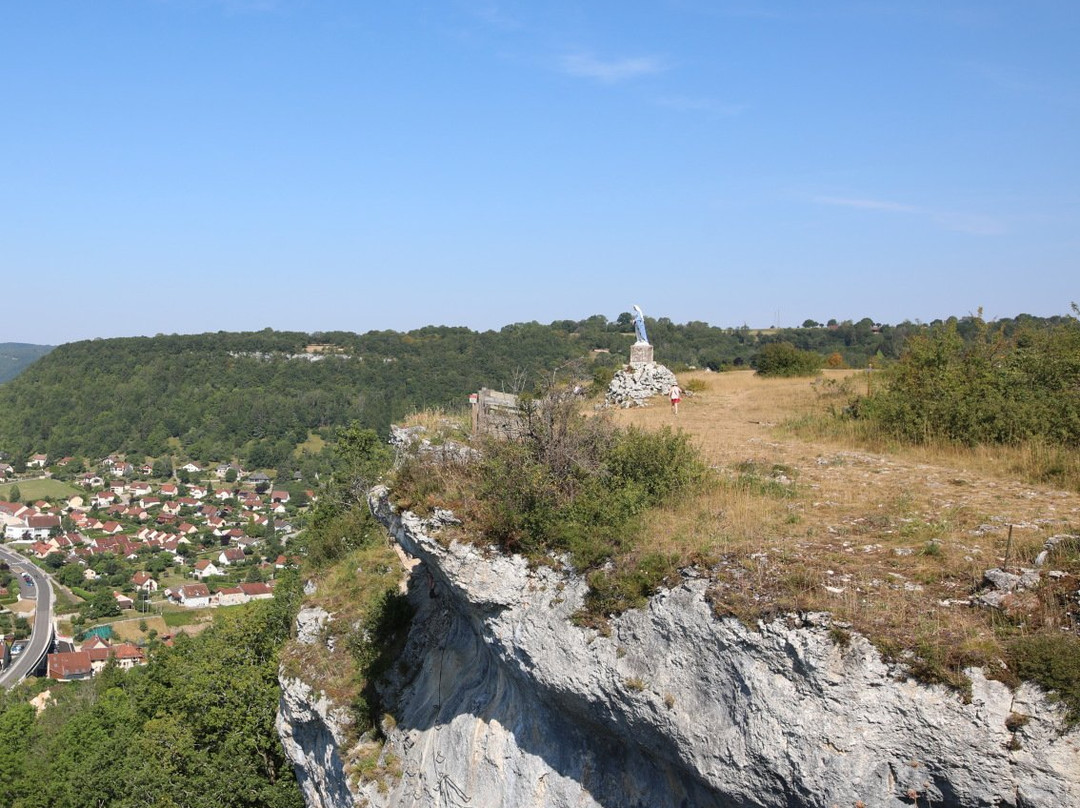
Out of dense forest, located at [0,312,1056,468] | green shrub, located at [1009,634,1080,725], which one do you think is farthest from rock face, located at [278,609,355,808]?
dense forest, located at [0,312,1056,468]

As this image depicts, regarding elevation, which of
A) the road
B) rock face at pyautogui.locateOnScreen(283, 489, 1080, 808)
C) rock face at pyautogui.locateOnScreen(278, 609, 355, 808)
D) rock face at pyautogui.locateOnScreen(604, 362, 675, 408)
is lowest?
the road

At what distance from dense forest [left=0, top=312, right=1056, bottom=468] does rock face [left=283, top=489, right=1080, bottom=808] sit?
6562 cm

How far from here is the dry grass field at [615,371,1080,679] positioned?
6.82m

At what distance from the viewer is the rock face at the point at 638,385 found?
24.6 m

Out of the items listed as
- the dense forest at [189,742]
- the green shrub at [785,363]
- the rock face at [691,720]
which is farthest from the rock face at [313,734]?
the green shrub at [785,363]

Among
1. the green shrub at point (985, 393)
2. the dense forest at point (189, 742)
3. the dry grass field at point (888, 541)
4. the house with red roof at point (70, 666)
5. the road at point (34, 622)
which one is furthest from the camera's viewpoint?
the road at point (34, 622)

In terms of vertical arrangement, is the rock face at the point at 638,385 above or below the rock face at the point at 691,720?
above

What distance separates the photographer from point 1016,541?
8156 millimetres

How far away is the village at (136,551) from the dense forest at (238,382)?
418cm

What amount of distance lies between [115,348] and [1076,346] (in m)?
131

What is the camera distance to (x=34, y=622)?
203 feet

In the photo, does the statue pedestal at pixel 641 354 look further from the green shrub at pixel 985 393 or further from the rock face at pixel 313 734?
the rock face at pixel 313 734

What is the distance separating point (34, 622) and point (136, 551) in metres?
15.8

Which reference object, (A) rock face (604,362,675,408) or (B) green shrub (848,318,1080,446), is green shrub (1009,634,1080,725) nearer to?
(B) green shrub (848,318,1080,446)
